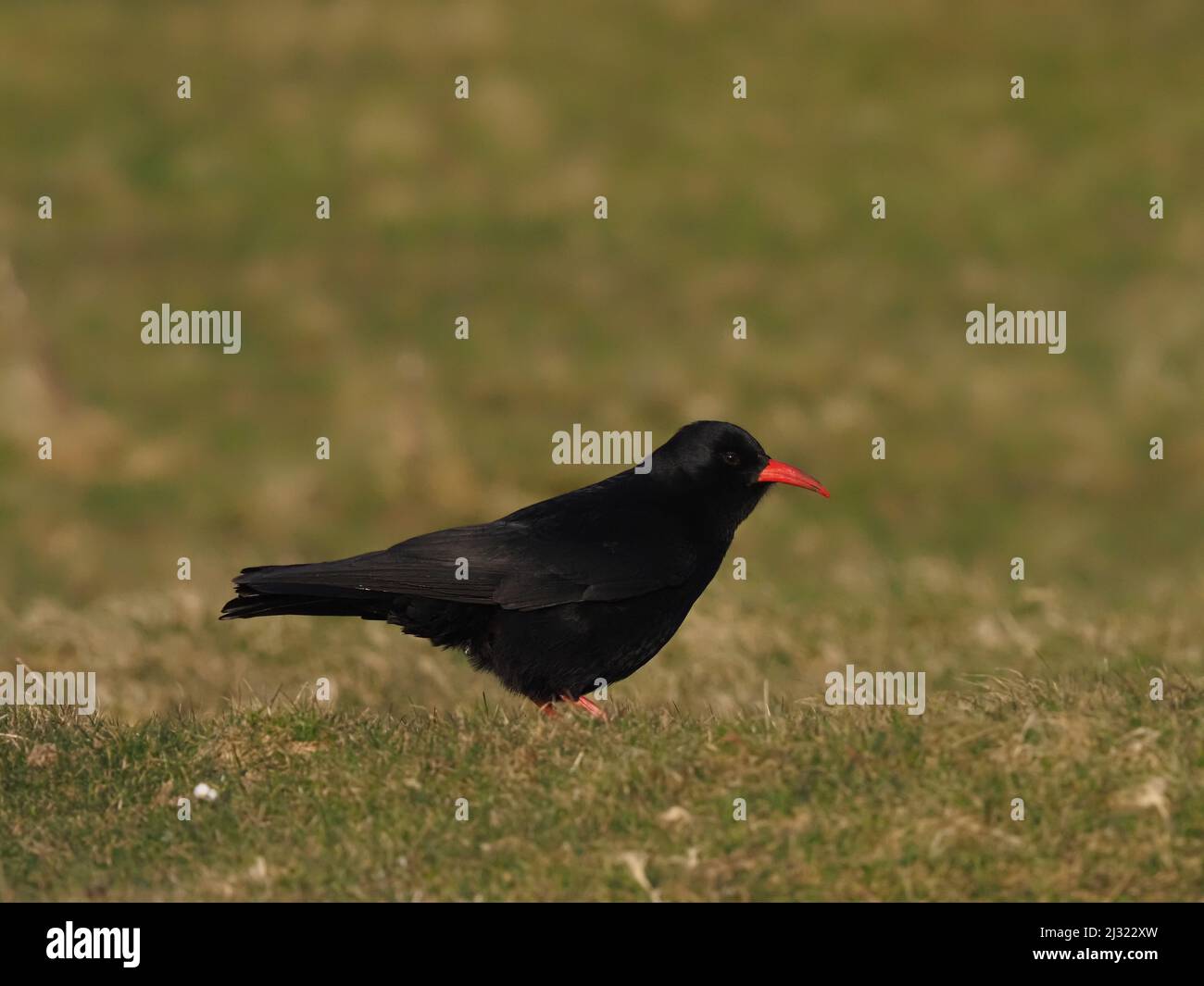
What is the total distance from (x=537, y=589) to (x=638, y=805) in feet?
6.72

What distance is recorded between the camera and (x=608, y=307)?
2305cm

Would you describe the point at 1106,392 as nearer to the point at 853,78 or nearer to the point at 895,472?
the point at 895,472

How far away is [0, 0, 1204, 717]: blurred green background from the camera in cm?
1236

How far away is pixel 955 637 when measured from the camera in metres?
11.7

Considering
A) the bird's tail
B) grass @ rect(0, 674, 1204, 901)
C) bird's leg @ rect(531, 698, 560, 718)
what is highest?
the bird's tail

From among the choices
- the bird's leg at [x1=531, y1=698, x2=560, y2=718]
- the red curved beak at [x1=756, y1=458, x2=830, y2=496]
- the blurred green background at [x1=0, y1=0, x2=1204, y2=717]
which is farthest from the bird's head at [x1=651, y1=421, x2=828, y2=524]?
the bird's leg at [x1=531, y1=698, x2=560, y2=718]

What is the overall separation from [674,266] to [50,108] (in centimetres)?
994

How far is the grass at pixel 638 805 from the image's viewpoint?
6398 mm

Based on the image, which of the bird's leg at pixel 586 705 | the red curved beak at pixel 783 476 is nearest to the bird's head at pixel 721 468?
the red curved beak at pixel 783 476

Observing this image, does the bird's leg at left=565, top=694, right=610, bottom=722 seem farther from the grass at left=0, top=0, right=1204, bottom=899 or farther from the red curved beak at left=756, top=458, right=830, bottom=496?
the red curved beak at left=756, top=458, right=830, bottom=496

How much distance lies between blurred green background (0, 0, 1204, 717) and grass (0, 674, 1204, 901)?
4.98 feet

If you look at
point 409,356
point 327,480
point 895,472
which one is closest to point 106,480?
point 327,480

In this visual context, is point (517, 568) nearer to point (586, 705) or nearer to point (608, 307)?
point (586, 705)

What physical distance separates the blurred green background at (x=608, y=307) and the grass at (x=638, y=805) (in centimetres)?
152
